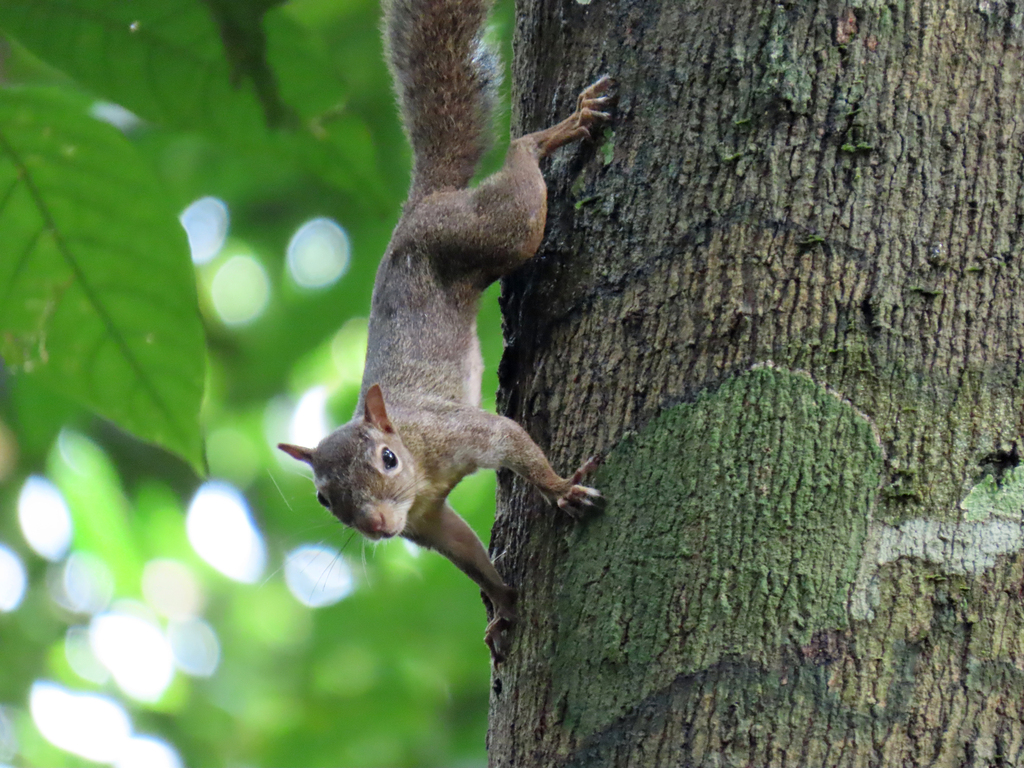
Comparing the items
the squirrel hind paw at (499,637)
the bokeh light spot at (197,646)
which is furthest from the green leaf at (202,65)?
the bokeh light spot at (197,646)

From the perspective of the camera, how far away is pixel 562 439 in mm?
1734

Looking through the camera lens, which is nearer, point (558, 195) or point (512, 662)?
point (512, 662)

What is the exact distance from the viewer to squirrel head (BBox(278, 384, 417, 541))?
2.54 metres

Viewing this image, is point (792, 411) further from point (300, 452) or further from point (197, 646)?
point (197, 646)

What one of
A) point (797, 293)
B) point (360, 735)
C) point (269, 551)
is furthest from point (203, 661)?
point (797, 293)

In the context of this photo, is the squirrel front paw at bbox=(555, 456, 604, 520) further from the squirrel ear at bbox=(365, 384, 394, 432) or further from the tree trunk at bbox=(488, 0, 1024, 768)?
the squirrel ear at bbox=(365, 384, 394, 432)

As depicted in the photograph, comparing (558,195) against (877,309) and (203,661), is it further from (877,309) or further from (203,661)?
(203,661)

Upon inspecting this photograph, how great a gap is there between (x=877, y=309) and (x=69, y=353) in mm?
1105

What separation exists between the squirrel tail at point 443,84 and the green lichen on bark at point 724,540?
150 cm

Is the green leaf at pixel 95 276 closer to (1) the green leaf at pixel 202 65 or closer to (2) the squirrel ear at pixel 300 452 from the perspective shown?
(1) the green leaf at pixel 202 65

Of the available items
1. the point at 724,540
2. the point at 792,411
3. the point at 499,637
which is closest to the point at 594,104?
the point at 792,411

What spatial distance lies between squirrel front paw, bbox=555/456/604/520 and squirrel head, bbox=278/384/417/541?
0.99 m

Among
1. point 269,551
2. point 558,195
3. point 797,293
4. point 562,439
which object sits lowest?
point 562,439

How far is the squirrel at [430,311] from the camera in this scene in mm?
2529
